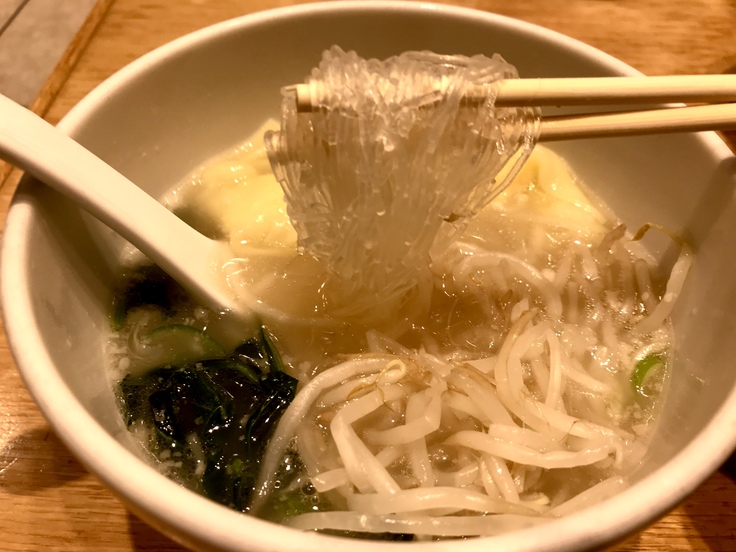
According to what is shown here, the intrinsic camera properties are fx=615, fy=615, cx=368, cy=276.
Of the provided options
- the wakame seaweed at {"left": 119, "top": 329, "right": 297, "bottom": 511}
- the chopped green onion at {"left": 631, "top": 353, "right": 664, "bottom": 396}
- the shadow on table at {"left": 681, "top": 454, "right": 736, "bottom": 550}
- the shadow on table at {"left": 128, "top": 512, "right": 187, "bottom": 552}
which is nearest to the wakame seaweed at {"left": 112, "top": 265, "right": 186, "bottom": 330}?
the wakame seaweed at {"left": 119, "top": 329, "right": 297, "bottom": 511}

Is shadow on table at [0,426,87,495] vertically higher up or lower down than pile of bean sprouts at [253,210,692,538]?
lower down

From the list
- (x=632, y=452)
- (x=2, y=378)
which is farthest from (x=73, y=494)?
(x=632, y=452)

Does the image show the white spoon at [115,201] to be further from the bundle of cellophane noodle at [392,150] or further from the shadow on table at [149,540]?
the shadow on table at [149,540]

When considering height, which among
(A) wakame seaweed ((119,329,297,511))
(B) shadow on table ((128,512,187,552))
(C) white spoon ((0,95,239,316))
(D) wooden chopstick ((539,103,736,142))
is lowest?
(B) shadow on table ((128,512,187,552))

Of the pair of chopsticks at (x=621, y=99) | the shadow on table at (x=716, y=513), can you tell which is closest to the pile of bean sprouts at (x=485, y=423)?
the shadow on table at (x=716, y=513)

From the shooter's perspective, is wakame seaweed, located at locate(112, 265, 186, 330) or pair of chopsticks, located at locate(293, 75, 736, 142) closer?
pair of chopsticks, located at locate(293, 75, 736, 142)

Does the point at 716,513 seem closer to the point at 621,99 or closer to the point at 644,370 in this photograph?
the point at 644,370

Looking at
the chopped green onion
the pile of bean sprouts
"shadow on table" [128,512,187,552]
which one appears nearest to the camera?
the pile of bean sprouts

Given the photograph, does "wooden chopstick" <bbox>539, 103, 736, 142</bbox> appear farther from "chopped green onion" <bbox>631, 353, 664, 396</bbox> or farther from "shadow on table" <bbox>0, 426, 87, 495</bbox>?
"shadow on table" <bbox>0, 426, 87, 495</bbox>
